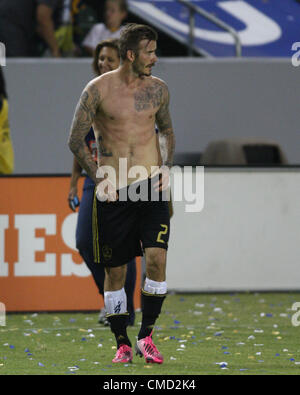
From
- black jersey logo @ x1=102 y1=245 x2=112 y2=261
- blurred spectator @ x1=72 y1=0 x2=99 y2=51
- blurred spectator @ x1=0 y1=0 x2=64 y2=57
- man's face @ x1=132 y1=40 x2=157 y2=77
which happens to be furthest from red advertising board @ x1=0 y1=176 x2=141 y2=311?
blurred spectator @ x1=72 y1=0 x2=99 y2=51

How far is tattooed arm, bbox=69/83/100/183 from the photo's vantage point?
6816 millimetres

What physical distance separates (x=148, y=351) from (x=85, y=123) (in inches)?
60.4

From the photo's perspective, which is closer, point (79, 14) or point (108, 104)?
point (108, 104)

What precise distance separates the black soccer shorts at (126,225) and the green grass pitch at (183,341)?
0.72 metres

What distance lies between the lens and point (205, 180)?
1170 centimetres

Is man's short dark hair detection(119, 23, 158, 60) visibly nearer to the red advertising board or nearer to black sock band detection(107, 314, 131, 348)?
black sock band detection(107, 314, 131, 348)

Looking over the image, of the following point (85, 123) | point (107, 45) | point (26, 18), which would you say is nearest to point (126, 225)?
point (85, 123)

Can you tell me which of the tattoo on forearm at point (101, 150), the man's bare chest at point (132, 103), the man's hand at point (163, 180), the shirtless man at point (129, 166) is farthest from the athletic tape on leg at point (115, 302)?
the man's bare chest at point (132, 103)

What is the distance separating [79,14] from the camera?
1373cm

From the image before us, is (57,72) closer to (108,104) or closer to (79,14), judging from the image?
(79,14)

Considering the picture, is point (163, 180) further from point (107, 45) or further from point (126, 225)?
point (107, 45)

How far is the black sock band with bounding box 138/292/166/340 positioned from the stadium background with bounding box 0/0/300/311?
312 centimetres
